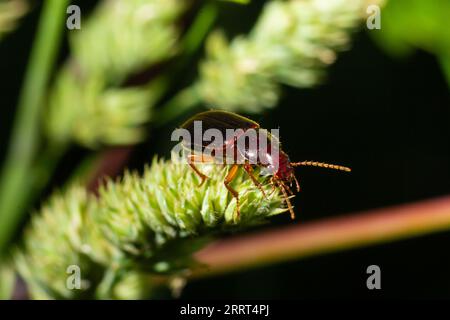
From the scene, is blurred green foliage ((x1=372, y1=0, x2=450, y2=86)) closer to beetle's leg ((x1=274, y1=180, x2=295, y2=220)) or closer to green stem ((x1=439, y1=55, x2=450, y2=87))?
green stem ((x1=439, y1=55, x2=450, y2=87))

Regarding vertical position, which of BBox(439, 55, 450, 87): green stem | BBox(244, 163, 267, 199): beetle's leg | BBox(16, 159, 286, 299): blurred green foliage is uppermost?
BBox(439, 55, 450, 87): green stem

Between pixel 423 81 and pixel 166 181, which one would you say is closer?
pixel 166 181

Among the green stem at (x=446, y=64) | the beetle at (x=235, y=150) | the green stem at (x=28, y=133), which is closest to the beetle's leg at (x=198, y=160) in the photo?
the beetle at (x=235, y=150)

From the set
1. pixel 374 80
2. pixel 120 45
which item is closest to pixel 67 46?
pixel 120 45

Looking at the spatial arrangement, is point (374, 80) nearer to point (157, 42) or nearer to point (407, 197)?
point (407, 197)

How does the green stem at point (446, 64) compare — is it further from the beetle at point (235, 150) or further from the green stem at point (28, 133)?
the green stem at point (28, 133)

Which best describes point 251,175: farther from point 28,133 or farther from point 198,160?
point 28,133

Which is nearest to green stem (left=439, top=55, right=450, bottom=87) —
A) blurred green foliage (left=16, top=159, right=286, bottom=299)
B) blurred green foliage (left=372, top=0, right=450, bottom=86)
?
blurred green foliage (left=372, top=0, right=450, bottom=86)
